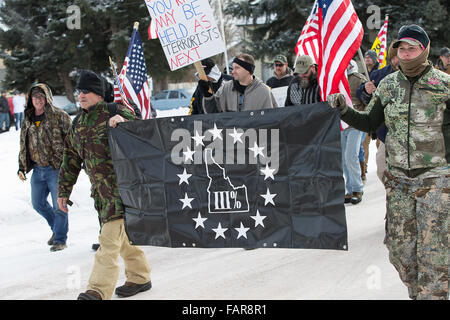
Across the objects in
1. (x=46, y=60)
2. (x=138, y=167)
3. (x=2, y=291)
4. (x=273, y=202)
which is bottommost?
(x=2, y=291)

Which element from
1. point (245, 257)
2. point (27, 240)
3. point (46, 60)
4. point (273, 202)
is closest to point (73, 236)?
point (27, 240)

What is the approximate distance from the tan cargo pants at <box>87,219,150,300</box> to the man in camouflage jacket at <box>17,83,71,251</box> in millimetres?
2131

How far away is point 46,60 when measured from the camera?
93.0 ft

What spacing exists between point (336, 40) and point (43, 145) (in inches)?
152

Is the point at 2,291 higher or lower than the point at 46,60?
lower

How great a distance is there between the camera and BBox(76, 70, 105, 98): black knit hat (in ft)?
15.0

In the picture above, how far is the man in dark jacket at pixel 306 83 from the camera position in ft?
22.0

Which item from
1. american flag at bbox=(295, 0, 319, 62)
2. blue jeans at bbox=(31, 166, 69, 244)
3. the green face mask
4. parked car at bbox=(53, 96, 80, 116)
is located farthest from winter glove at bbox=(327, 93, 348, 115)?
parked car at bbox=(53, 96, 80, 116)

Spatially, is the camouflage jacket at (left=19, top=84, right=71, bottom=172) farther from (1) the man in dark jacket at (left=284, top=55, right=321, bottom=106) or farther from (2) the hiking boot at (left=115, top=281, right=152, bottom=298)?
(1) the man in dark jacket at (left=284, top=55, right=321, bottom=106)

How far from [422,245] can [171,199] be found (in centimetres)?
200
